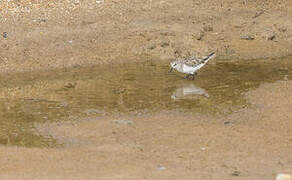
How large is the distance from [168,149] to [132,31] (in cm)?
765

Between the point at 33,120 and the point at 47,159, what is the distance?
2288 mm

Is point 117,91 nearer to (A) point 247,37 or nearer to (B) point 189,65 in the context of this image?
(B) point 189,65

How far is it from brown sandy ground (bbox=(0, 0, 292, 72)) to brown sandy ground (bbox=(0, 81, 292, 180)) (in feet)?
14.2

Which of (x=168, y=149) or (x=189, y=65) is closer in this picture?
(x=168, y=149)

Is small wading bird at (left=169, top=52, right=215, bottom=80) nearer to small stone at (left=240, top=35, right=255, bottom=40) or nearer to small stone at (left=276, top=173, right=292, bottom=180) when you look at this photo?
small stone at (left=240, top=35, right=255, bottom=40)

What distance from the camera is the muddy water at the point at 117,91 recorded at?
12.0m

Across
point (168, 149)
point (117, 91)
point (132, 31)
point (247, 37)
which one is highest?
point (132, 31)

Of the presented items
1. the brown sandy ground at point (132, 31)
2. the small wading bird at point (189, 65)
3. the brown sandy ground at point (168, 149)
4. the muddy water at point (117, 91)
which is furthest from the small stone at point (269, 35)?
the brown sandy ground at point (168, 149)

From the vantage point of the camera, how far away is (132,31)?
56.5ft

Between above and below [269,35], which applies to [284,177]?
below

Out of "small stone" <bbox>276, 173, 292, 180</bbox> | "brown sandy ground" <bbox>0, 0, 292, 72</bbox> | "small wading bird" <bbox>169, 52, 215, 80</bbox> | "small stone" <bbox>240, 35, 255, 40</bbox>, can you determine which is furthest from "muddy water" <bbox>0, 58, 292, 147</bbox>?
"small stone" <bbox>276, 173, 292, 180</bbox>

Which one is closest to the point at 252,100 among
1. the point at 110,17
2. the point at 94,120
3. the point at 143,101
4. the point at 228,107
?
the point at 228,107

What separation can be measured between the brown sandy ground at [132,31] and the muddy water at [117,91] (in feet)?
2.27

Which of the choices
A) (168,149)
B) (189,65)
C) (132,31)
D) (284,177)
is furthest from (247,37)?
(284,177)
